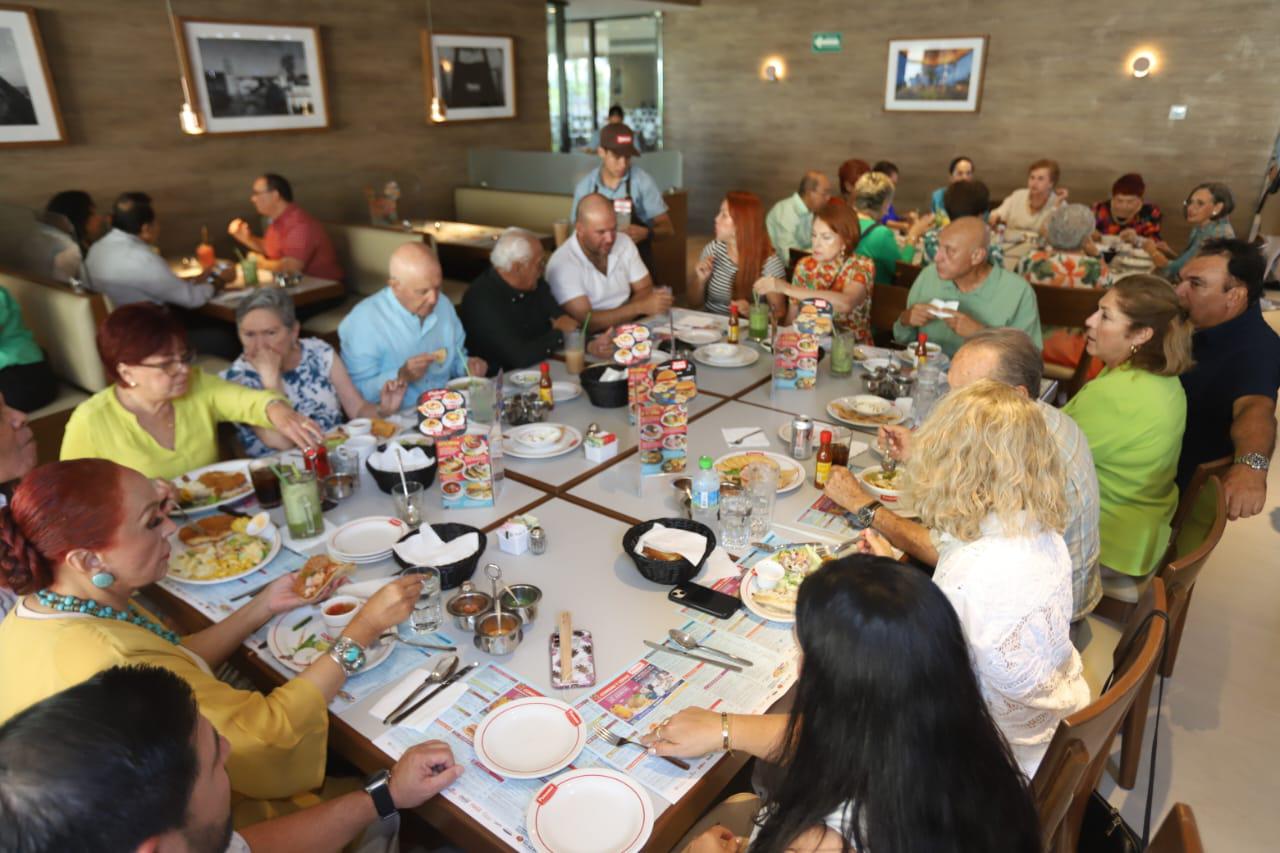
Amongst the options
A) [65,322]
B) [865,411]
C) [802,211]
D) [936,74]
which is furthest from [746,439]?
[936,74]

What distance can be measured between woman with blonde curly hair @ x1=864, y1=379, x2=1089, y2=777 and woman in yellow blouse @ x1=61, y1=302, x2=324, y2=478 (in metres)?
1.86

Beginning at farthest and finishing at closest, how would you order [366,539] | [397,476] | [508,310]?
1. [508,310]
2. [397,476]
3. [366,539]

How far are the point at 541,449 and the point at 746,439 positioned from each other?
0.69 meters

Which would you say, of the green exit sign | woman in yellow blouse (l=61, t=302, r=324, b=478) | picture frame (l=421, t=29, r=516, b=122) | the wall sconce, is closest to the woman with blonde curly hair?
woman in yellow blouse (l=61, t=302, r=324, b=478)

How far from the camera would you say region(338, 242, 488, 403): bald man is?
307 cm

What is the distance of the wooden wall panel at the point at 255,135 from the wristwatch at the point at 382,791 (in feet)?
17.9

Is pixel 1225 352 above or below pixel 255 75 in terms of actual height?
below

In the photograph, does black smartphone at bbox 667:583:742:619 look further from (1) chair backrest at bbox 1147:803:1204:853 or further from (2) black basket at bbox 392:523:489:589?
(1) chair backrest at bbox 1147:803:1204:853

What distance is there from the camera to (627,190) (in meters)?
5.20

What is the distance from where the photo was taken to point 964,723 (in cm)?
104

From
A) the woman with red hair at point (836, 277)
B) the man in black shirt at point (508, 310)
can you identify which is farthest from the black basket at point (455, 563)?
the woman with red hair at point (836, 277)

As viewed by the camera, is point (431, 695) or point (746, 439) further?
point (746, 439)

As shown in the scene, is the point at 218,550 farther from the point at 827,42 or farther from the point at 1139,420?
the point at 827,42

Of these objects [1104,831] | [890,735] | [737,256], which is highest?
[737,256]
